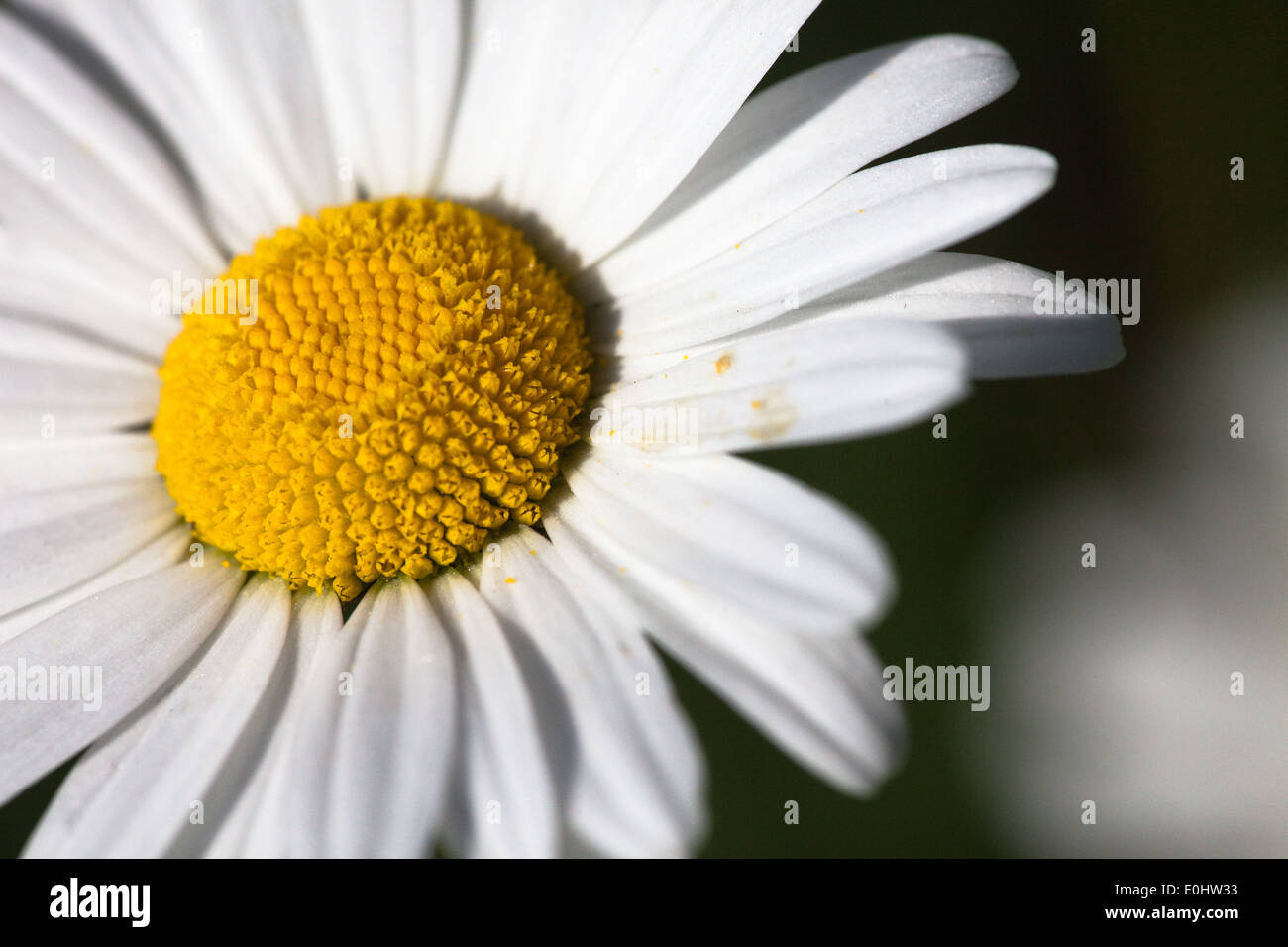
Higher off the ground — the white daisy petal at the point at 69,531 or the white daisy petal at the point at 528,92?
the white daisy petal at the point at 528,92

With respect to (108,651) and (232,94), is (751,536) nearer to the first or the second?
(108,651)

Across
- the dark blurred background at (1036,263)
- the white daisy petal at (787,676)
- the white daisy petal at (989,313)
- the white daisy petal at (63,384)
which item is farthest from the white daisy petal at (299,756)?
the dark blurred background at (1036,263)

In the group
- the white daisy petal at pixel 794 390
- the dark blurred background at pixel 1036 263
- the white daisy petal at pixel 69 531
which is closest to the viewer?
the white daisy petal at pixel 794 390

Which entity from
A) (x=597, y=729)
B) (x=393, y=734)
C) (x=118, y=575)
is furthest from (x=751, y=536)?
(x=118, y=575)

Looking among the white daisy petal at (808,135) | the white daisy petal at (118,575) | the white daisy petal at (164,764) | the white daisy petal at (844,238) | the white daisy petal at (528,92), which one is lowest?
the white daisy petal at (164,764)

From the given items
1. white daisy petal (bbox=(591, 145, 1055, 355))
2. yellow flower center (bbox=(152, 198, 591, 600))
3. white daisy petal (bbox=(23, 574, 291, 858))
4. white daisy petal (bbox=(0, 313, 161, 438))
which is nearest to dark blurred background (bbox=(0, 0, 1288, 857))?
white daisy petal (bbox=(591, 145, 1055, 355))

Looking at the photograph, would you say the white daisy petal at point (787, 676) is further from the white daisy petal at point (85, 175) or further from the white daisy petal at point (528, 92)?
the white daisy petal at point (85, 175)
